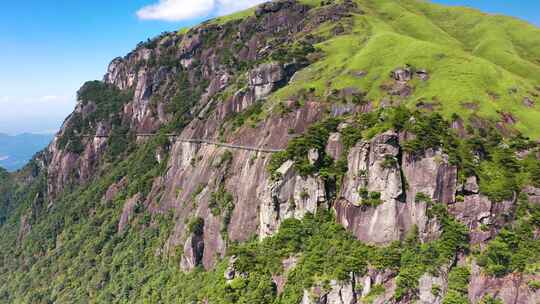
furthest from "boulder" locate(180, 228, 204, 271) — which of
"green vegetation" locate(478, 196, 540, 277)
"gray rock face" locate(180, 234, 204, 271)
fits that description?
"green vegetation" locate(478, 196, 540, 277)

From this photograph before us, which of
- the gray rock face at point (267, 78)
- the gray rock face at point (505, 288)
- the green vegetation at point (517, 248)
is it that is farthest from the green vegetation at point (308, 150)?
the gray rock face at point (267, 78)

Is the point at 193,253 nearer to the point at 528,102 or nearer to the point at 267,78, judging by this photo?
the point at 267,78

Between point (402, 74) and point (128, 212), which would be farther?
point (128, 212)

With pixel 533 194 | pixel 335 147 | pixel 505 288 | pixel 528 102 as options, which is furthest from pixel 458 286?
pixel 528 102

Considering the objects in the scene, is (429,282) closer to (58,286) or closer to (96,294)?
(96,294)

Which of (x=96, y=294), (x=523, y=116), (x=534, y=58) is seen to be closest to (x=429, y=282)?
(x=523, y=116)
